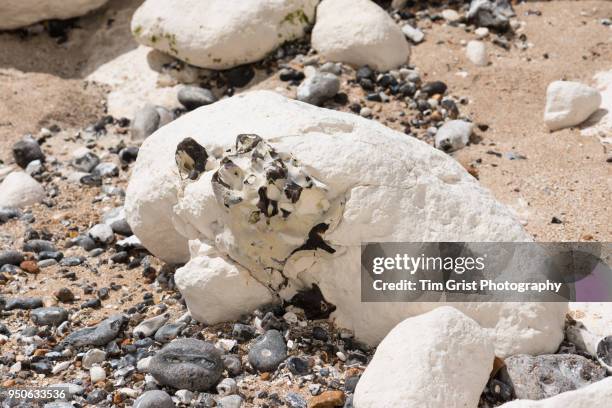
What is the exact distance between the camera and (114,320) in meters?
3.70

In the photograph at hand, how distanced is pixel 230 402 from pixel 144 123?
9.44 ft

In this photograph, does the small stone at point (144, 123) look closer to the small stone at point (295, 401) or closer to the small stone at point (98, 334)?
the small stone at point (98, 334)

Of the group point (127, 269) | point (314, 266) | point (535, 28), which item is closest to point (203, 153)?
point (314, 266)

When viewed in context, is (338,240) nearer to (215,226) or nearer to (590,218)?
(215,226)

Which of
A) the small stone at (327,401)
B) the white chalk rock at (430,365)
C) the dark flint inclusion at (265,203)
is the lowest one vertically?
the small stone at (327,401)

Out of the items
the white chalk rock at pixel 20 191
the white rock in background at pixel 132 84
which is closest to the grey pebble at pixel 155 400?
the white chalk rock at pixel 20 191

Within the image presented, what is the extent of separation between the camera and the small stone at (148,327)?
3.69 m

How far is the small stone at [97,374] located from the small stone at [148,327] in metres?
0.29

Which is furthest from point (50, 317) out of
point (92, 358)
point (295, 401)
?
point (295, 401)

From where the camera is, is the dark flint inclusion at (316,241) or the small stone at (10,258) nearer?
the dark flint inclusion at (316,241)

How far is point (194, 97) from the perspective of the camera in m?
5.70

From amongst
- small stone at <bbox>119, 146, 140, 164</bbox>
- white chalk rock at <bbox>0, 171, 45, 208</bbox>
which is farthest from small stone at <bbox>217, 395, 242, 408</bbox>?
small stone at <bbox>119, 146, 140, 164</bbox>

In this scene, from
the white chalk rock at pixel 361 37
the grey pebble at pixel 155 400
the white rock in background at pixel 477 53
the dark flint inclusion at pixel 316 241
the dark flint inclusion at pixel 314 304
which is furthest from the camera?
the white rock in background at pixel 477 53

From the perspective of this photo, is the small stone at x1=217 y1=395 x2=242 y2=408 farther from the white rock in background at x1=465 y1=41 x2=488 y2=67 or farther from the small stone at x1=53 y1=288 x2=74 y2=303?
the white rock in background at x1=465 y1=41 x2=488 y2=67
